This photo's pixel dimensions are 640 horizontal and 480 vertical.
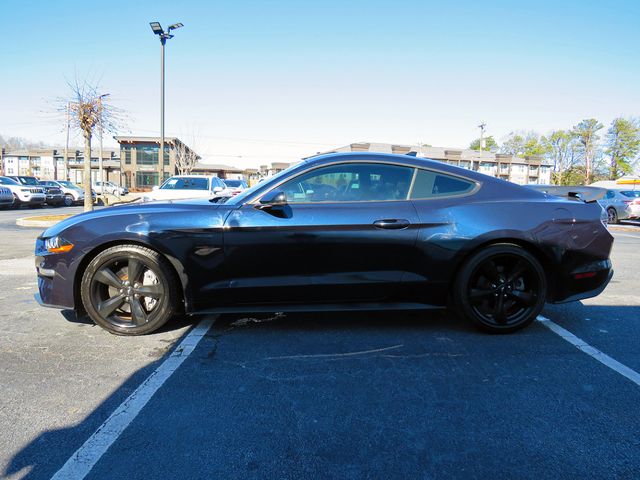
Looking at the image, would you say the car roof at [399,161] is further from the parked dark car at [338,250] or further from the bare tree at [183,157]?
the bare tree at [183,157]

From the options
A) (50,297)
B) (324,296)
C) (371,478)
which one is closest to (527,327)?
(324,296)

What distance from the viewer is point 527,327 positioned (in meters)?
3.82

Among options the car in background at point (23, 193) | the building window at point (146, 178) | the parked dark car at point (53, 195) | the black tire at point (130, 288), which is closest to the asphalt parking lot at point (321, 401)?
the black tire at point (130, 288)

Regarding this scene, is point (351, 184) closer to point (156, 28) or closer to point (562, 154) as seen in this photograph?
point (156, 28)

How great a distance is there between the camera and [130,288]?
135 inches

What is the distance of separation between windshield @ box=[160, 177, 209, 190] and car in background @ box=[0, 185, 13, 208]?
9.35m

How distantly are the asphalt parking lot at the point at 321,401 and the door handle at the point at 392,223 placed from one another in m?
0.91

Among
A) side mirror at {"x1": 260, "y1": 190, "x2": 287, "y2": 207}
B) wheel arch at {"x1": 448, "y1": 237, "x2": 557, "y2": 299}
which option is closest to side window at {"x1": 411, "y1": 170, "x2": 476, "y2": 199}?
wheel arch at {"x1": 448, "y1": 237, "x2": 557, "y2": 299}

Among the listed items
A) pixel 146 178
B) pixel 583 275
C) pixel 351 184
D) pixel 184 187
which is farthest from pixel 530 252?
pixel 146 178

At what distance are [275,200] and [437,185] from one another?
1398 millimetres

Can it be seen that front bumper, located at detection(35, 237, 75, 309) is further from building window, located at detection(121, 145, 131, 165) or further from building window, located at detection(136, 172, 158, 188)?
building window, located at detection(121, 145, 131, 165)

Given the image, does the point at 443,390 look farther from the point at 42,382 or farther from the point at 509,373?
the point at 42,382

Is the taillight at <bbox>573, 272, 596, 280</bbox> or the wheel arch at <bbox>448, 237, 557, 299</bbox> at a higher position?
the wheel arch at <bbox>448, 237, 557, 299</bbox>

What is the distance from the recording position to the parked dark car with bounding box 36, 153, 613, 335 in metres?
3.37
